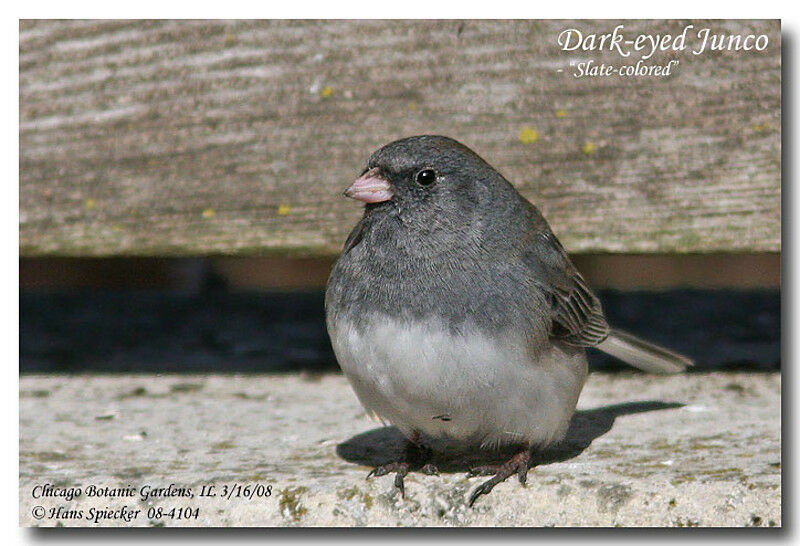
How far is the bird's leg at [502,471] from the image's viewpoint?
6.82 ft

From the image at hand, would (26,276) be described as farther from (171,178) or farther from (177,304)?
(171,178)

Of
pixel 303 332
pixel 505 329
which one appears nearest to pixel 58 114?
pixel 303 332

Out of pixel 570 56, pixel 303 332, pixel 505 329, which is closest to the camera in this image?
pixel 505 329

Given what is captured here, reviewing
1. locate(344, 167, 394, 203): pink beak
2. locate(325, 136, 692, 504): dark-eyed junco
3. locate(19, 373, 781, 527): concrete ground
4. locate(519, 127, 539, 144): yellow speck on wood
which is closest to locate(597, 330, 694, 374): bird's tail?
locate(19, 373, 781, 527): concrete ground

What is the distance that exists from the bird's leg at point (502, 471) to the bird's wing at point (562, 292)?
0.82 ft

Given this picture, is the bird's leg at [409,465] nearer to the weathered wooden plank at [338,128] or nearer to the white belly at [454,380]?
the white belly at [454,380]

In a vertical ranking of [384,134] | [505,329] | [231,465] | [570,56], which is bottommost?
[231,465]

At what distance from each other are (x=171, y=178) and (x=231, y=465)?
92 centimetres

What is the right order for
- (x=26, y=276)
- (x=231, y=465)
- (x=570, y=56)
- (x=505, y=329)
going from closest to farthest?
(x=505, y=329)
(x=231, y=465)
(x=570, y=56)
(x=26, y=276)

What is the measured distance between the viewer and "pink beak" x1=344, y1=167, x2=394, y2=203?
2186 millimetres

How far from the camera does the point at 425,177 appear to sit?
2.20 meters

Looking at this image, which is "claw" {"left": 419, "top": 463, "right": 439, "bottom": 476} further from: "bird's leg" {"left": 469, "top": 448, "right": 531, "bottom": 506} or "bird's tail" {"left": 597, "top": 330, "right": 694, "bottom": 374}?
"bird's tail" {"left": 597, "top": 330, "right": 694, "bottom": 374}

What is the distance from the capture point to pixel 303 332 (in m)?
3.66

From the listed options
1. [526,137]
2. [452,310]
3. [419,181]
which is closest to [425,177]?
[419,181]
